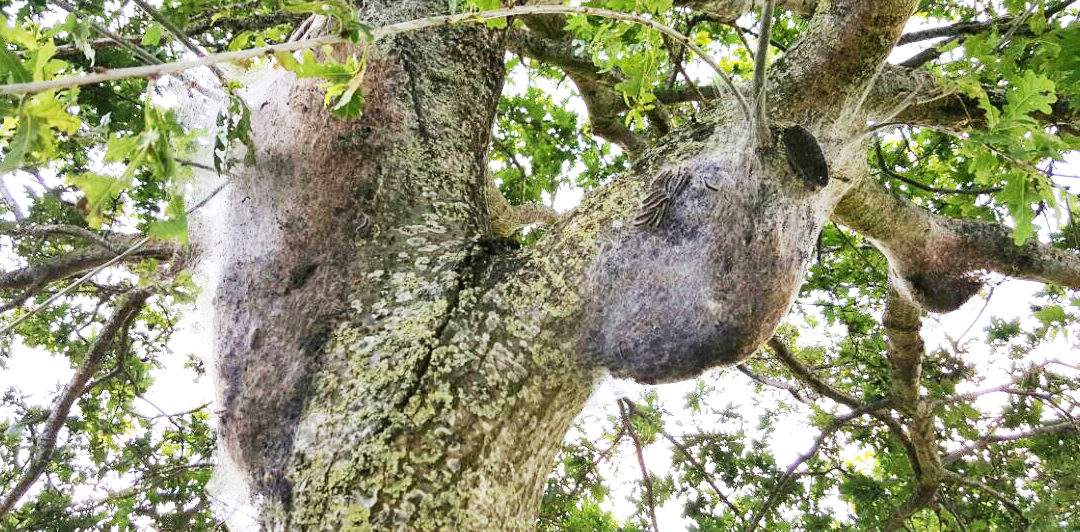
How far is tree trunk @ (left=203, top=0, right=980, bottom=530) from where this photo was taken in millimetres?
1581

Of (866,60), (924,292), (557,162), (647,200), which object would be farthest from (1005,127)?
(557,162)

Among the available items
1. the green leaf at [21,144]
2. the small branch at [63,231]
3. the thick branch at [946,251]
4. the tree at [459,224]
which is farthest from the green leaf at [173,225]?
the thick branch at [946,251]

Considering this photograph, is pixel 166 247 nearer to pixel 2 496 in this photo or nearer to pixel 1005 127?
pixel 2 496

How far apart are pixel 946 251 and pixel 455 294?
238 centimetres

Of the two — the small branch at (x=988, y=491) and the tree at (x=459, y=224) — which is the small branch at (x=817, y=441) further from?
the tree at (x=459, y=224)

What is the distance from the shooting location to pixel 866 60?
2137mm

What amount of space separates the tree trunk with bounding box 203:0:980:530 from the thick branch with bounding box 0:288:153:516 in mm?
1693

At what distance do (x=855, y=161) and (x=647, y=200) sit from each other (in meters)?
1.01

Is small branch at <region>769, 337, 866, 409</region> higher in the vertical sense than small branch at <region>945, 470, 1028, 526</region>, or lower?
higher

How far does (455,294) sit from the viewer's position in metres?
1.83

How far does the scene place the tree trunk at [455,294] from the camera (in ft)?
5.19

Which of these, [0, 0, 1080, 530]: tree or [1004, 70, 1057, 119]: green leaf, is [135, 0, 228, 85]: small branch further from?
[1004, 70, 1057, 119]: green leaf

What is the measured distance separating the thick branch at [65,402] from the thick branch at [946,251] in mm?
3303

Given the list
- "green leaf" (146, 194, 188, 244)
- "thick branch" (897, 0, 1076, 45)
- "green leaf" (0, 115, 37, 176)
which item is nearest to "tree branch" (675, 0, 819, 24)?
"thick branch" (897, 0, 1076, 45)
